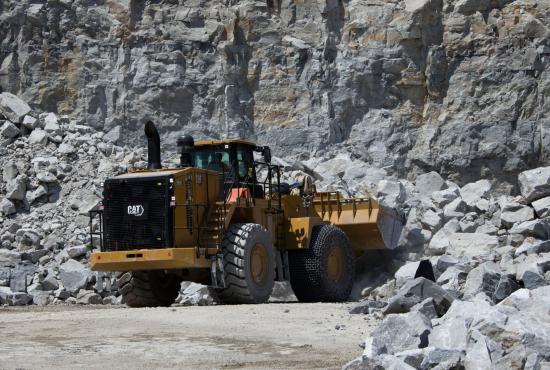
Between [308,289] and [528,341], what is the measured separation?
28.8 feet

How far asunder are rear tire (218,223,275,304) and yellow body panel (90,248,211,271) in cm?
38

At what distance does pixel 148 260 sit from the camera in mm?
14000

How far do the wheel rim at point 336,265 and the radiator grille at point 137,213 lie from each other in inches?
126

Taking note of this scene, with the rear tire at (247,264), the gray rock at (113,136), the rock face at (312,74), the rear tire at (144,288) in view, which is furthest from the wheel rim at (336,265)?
the gray rock at (113,136)

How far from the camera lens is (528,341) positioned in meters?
7.38

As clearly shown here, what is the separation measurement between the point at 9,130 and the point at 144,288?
363 inches

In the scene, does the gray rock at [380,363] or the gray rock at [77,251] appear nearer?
the gray rock at [380,363]

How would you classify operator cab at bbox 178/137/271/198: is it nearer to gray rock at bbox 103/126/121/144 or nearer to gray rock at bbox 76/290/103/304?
gray rock at bbox 76/290/103/304

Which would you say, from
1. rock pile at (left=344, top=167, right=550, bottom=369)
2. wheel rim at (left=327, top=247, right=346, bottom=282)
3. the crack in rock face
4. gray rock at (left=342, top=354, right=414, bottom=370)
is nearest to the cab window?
wheel rim at (left=327, top=247, right=346, bottom=282)

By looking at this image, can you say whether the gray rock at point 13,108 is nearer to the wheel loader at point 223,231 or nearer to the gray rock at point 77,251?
the gray rock at point 77,251

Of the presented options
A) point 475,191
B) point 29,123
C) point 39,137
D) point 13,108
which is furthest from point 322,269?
point 13,108

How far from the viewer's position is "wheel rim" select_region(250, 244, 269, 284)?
1473cm

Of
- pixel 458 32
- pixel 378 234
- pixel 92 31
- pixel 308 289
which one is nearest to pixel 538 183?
pixel 378 234

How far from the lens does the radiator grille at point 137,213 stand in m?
14.3
